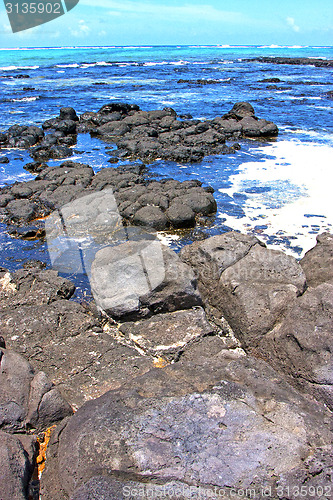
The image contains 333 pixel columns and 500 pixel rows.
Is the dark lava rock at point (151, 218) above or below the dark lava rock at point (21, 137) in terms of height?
below

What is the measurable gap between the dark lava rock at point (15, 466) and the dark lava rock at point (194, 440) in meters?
0.16

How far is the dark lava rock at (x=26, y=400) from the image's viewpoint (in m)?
3.42

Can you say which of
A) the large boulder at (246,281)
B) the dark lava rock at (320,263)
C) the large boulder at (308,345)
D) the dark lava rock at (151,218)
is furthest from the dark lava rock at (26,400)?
the dark lava rock at (151,218)

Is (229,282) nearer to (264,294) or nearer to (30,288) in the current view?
(264,294)

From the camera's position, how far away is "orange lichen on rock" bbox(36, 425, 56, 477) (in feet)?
10.4

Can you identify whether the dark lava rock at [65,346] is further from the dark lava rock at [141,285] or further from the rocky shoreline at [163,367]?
the dark lava rock at [141,285]

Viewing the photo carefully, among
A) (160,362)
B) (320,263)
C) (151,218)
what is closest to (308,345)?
(160,362)

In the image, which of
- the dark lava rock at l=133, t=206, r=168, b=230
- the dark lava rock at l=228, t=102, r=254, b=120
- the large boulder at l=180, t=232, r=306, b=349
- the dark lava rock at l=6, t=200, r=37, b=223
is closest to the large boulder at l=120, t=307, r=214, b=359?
the large boulder at l=180, t=232, r=306, b=349

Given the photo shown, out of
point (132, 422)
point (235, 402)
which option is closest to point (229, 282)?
point (235, 402)

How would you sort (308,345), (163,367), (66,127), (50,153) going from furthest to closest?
(66,127), (50,153), (308,345), (163,367)

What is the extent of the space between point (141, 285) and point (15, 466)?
9.02 ft

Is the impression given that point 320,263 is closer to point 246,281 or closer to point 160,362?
point 246,281

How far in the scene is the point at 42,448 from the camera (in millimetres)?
3395

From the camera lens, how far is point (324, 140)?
53.3 ft
